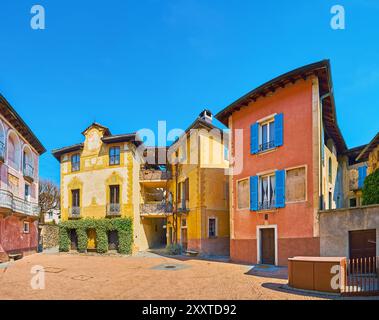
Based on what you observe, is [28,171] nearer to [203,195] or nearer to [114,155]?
[114,155]

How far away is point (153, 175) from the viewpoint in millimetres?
30641

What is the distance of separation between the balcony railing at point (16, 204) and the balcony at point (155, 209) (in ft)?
29.6

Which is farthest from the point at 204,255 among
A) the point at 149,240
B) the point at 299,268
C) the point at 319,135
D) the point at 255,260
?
the point at 299,268

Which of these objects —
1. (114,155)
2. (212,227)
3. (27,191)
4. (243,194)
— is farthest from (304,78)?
(27,191)

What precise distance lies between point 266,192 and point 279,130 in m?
3.44

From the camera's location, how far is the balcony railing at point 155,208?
96.5 ft

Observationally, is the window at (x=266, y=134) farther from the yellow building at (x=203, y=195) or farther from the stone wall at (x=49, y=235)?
the stone wall at (x=49, y=235)

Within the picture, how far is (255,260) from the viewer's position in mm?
17922

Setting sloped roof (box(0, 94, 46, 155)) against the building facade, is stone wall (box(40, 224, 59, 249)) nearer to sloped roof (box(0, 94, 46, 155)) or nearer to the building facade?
the building facade

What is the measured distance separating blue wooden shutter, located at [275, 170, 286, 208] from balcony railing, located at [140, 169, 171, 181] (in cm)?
1477

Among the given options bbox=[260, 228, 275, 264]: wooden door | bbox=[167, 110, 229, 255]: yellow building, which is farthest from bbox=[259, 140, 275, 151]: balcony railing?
bbox=[167, 110, 229, 255]: yellow building

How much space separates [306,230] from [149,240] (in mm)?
19189

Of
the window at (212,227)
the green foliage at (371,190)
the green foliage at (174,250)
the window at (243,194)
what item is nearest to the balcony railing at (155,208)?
the green foliage at (174,250)
